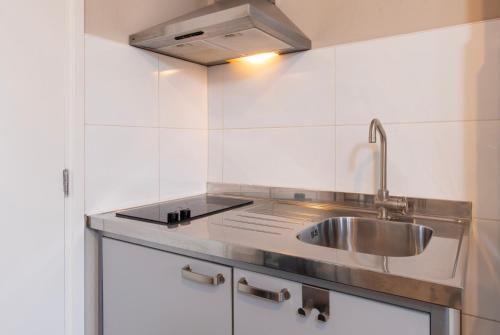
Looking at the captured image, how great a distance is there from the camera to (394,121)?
123 cm

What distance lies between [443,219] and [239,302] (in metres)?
0.73

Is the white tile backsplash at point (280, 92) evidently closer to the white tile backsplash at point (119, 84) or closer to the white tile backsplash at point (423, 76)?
the white tile backsplash at point (423, 76)

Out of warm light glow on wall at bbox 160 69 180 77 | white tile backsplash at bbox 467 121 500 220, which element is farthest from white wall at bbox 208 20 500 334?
warm light glow on wall at bbox 160 69 180 77

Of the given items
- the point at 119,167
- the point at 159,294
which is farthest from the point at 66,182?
the point at 159,294

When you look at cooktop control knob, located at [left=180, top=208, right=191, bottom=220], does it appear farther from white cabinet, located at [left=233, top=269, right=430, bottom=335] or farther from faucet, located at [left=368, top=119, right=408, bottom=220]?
faucet, located at [left=368, top=119, right=408, bottom=220]

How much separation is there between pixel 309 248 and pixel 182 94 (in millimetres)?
990

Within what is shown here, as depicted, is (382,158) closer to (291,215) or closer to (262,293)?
(291,215)

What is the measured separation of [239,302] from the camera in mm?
882

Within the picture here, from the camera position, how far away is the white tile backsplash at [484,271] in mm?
1076

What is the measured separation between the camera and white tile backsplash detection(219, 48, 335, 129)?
1367 mm

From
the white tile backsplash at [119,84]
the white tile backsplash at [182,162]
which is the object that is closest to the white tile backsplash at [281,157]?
the white tile backsplash at [182,162]

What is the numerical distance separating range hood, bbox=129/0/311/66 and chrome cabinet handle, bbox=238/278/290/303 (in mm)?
773

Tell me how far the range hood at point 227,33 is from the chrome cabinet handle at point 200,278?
76 cm

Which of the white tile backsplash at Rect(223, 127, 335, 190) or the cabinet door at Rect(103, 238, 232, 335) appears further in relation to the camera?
the white tile backsplash at Rect(223, 127, 335, 190)
